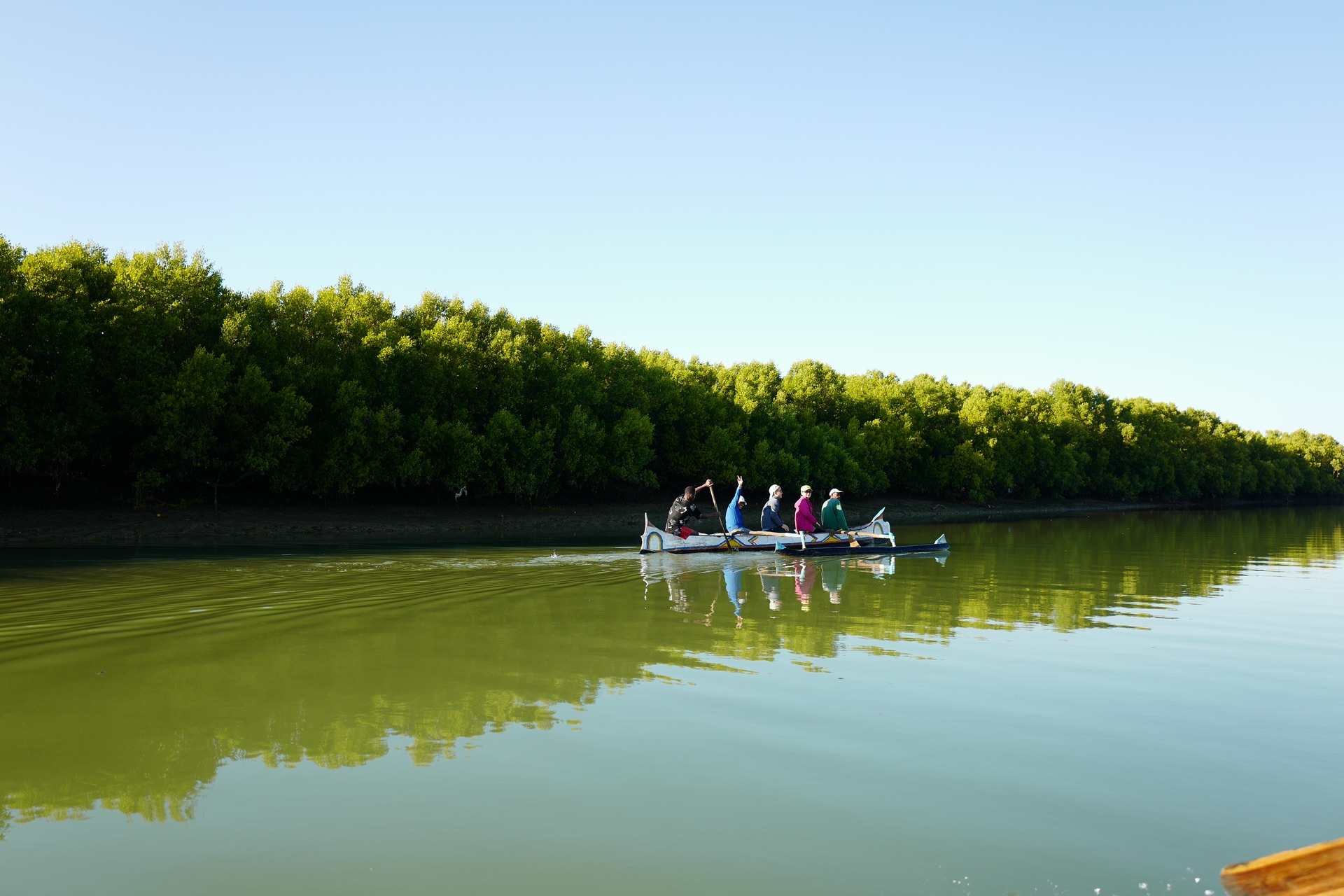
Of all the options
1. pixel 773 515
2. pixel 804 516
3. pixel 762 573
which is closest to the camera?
pixel 762 573

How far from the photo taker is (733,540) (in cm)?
2842

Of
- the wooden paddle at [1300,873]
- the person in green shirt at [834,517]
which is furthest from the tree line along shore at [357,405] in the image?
the wooden paddle at [1300,873]

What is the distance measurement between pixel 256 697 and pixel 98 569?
16485 mm

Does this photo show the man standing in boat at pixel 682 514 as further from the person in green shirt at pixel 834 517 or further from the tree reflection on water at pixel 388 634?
the person in green shirt at pixel 834 517

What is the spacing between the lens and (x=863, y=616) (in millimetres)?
16422

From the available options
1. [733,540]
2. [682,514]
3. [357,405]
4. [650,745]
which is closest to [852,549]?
[733,540]

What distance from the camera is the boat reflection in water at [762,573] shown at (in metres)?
19.2

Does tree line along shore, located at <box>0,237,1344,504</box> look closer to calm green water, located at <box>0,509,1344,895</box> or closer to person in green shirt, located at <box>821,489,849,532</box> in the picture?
person in green shirt, located at <box>821,489,849,532</box>

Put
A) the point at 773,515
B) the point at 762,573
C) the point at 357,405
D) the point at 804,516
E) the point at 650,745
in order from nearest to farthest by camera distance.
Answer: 1. the point at 650,745
2. the point at 762,573
3. the point at 804,516
4. the point at 773,515
5. the point at 357,405

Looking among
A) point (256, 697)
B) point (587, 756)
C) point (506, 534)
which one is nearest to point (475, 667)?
point (256, 697)

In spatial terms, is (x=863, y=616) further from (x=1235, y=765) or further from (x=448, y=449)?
(x=448, y=449)

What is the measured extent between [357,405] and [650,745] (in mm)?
42436

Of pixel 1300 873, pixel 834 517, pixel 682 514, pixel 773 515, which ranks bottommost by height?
pixel 1300 873

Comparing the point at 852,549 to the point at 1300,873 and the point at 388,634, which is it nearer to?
the point at 388,634
